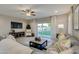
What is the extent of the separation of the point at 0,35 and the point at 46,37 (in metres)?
0.74

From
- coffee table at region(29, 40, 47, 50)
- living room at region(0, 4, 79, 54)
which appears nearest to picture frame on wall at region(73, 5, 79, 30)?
living room at region(0, 4, 79, 54)

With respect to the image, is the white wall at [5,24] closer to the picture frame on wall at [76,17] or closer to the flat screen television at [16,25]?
the flat screen television at [16,25]

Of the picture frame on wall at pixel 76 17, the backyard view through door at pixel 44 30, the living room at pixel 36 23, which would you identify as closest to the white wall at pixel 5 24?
the living room at pixel 36 23

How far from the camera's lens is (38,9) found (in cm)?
116

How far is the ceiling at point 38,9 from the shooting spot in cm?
110

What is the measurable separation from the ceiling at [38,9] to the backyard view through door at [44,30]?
0.19 metres

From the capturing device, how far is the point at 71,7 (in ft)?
3.61

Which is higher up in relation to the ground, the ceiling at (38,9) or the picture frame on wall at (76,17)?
the ceiling at (38,9)

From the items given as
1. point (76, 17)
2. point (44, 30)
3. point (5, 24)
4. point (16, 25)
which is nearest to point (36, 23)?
point (44, 30)

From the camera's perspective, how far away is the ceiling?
3.60ft

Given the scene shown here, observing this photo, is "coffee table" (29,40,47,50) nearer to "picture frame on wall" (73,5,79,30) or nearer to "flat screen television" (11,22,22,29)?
"flat screen television" (11,22,22,29)
